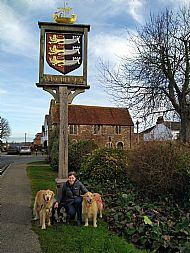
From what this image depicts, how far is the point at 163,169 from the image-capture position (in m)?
8.77

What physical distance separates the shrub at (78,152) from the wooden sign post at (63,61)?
29.6 feet

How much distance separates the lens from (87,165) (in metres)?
13.2

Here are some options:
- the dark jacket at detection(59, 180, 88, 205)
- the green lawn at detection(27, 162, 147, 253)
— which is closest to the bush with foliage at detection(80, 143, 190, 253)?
the green lawn at detection(27, 162, 147, 253)

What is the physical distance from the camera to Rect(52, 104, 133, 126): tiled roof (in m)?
48.9

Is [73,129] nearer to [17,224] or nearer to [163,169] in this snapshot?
[163,169]

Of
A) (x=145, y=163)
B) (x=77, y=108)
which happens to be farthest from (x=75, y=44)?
(x=77, y=108)

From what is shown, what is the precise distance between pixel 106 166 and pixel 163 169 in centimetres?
396

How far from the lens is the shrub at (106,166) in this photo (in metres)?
12.2

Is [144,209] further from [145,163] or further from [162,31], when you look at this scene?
[162,31]

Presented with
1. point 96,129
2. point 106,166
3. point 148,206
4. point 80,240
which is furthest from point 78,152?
point 96,129

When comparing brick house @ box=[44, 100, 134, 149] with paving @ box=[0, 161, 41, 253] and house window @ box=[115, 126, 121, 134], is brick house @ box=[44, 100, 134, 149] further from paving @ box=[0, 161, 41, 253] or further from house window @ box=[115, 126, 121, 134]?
paving @ box=[0, 161, 41, 253]

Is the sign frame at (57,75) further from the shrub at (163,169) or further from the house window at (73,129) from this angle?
the house window at (73,129)

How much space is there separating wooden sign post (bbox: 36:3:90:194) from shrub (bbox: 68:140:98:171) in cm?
903

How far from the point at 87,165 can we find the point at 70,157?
15.3ft
